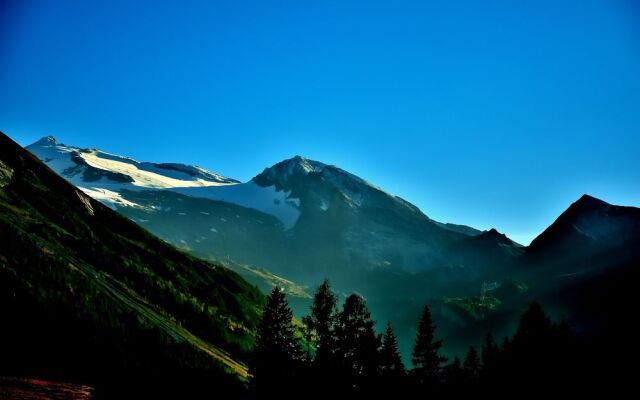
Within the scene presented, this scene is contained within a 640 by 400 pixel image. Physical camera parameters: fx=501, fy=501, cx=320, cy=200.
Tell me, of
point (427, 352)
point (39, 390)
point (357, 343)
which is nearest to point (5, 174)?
point (39, 390)

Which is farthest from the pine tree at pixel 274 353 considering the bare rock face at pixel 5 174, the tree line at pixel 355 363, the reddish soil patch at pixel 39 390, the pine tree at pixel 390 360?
the bare rock face at pixel 5 174

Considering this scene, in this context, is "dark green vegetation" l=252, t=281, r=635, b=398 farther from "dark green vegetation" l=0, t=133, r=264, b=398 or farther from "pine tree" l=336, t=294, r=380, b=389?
"dark green vegetation" l=0, t=133, r=264, b=398

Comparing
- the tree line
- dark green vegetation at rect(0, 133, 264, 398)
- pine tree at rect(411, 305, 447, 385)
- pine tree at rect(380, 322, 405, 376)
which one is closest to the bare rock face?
dark green vegetation at rect(0, 133, 264, 398)

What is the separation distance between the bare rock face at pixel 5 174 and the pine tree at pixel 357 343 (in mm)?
54021

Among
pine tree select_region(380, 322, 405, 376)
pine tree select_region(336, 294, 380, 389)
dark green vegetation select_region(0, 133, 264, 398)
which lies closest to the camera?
dark green vegetation select_region(0, 133, 264, 398)

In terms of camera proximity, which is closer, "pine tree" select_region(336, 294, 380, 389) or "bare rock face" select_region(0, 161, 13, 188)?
"pine tree" select_region(336, 294, 380, 389)

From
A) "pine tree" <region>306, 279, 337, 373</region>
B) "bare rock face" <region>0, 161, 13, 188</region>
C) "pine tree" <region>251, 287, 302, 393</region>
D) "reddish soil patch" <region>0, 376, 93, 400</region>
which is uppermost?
"bare rock face" <region>0, 161, 13, 188</region>

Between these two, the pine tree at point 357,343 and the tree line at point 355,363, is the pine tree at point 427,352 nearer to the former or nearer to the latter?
the tree line at point 355,363

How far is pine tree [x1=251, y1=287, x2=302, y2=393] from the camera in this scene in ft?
183

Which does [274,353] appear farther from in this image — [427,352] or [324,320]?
[427,352]

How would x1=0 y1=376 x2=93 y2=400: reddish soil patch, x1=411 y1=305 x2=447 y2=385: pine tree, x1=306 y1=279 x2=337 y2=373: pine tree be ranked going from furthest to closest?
x1=411 y1=305 x2=447 y2=385: pine tree
x1=306 y1=279 x2=337 y2=373: pine tree
x1=0 y1=376 x2=93 y2=400: reddish soil patch

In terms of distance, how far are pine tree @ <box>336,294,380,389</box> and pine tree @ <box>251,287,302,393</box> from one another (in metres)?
5.92

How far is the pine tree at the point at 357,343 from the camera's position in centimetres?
5978

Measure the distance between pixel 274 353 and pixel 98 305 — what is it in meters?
20.6
